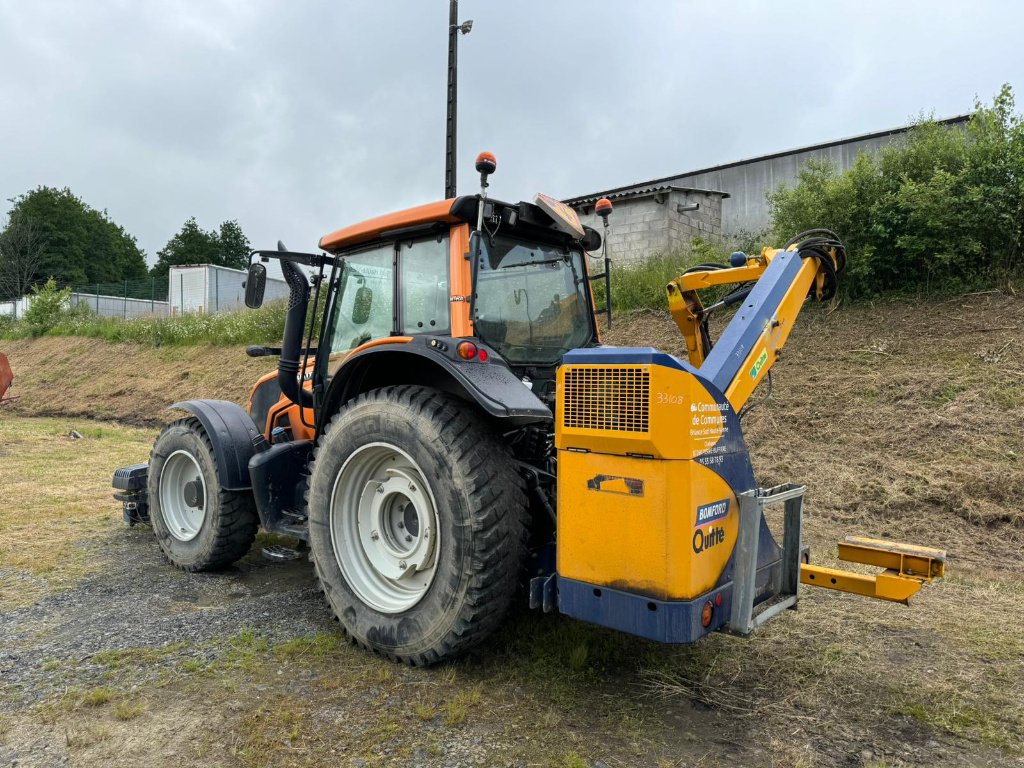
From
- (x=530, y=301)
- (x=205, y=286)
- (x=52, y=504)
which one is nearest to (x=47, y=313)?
(x=205, y=286)

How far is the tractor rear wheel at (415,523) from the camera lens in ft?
9.54

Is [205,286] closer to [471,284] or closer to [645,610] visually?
[471,284]

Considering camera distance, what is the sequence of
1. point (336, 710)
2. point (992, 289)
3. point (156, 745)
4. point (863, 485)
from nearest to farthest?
point (156, 745)
point (336, 710)
point (863, 485)
point (992, 289)

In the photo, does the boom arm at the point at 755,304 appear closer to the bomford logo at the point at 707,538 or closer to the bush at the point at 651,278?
the bomford logo at the point at 707,538

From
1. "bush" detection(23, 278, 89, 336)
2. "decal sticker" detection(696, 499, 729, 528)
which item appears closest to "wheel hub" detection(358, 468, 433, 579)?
"decal sticker" detection(696, 499, 729, 528)

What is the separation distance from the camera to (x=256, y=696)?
295 centimetres

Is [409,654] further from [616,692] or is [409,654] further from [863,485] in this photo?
[863,485]

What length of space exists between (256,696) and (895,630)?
3133 millimetres

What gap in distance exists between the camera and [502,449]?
→ 122 inches

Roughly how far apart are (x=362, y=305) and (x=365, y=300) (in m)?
0.04

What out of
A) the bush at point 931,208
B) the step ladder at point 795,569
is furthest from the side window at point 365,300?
the bush at point 931,208

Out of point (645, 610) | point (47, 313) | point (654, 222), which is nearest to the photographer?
point (645, 610)

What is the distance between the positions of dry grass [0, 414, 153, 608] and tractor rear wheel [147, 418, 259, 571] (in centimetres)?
60

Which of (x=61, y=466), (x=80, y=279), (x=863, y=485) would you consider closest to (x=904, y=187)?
(x=863, y=485)
